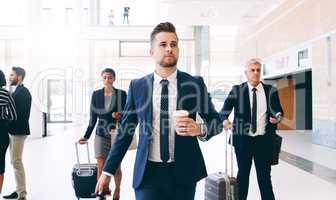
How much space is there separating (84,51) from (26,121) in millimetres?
14926

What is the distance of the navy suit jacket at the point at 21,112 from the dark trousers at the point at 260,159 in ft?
8.19

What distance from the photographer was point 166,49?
6.30ft

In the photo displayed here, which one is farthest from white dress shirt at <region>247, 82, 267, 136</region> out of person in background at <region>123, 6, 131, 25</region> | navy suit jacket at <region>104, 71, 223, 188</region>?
person in background at <region>123, 6, 131, 25</region>

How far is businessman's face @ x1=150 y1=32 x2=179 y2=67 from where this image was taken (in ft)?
6.31

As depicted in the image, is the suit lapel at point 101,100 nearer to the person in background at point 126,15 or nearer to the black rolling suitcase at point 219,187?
the black rolling suitcase at point 219,187

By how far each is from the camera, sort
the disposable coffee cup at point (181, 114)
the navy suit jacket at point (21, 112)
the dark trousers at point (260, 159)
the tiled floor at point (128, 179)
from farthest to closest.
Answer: the tiled floor at point (128, 179) → the navy suit jacket at point (21, 112) → the dark trousers at point (260, 159) → the disposable coffee cup at point (181, 114)

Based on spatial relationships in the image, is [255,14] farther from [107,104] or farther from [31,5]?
[107,104]

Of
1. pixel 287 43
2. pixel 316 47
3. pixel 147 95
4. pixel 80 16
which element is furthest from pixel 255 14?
pixel 147 95

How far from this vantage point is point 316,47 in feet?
35.4

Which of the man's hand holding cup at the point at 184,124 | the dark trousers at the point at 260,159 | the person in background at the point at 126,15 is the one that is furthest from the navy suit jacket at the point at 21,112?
the person in background at the point at 126,15

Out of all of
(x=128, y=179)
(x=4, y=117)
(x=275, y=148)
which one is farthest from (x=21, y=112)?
(x=275, y=148)

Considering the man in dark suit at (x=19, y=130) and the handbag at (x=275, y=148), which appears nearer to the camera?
the handbag at (x=275, y=148)

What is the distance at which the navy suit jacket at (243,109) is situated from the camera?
3.94 m

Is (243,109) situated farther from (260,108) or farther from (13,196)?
(13,196)
